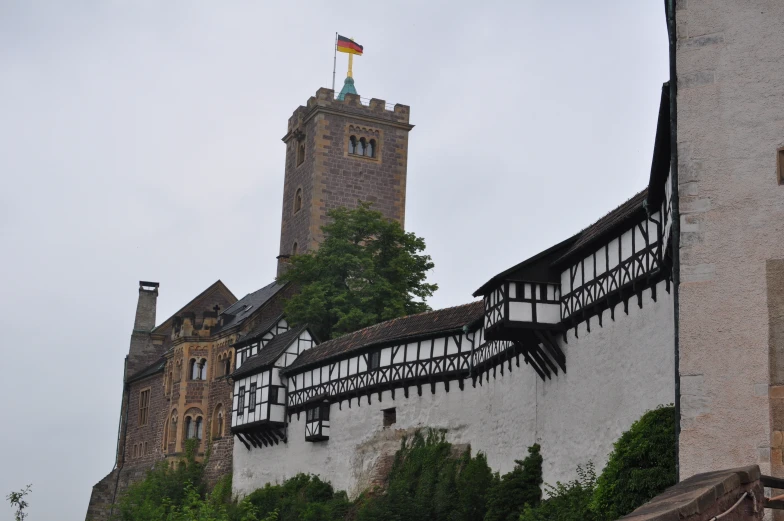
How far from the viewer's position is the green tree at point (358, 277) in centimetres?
4881

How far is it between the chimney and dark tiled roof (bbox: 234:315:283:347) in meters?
19.5

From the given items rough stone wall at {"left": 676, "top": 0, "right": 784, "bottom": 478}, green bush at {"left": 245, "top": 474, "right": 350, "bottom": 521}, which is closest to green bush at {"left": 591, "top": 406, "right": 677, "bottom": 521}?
rough stone wall at {"left": 676, "top": 0, "right": 784, "bottom": 478}

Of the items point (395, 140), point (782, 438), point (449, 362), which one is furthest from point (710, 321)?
point (395, 140)

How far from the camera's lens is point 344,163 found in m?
62.0

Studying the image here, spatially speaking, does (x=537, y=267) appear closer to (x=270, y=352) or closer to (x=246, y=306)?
(x=270, y=352)

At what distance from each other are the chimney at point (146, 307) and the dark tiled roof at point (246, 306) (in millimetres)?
11949

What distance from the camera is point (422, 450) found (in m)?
35.7

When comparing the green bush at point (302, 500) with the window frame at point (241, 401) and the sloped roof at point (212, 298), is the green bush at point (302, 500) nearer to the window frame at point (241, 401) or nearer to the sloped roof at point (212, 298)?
the window frame at point (241, 401)

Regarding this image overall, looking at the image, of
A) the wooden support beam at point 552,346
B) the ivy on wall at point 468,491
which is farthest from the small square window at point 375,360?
the wooden support beam at point 552,346

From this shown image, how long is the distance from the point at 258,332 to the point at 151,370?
16.6 m

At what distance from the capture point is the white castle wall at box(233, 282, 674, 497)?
79.4ft

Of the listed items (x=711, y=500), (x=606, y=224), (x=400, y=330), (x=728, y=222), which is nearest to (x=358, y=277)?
(x=400, y=330)

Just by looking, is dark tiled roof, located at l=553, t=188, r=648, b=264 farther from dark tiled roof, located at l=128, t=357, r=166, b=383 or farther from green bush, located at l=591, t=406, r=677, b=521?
dark tiled roof, located at l=128, t=357, r=166, b=383

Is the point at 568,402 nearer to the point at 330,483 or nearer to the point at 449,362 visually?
the point at 449,362
